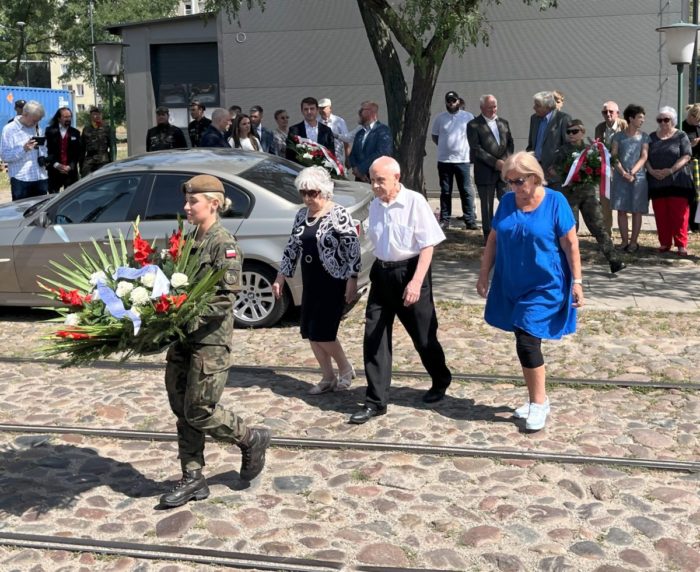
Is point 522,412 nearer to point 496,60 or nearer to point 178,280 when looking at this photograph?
point 178,280

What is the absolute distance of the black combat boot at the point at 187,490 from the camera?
536 centimetres

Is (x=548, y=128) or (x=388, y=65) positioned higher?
(x=388, y=65)

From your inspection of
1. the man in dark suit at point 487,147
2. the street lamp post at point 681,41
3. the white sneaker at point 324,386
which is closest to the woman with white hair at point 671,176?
the man in dark suit at point 487,147

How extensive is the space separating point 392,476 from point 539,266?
5.24 feet

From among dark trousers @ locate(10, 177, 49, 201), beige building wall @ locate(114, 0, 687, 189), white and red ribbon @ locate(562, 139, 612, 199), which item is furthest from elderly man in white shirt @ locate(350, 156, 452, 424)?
beige building wall @ locate(114, 0, 687, 189)

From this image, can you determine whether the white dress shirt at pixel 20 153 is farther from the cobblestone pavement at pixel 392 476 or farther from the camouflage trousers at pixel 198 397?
the camouflage trousers at pixel 198 397

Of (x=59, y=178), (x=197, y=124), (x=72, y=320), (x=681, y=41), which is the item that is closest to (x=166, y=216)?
(x=72, y=320)

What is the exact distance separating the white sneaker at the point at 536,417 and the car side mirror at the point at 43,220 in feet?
17.8

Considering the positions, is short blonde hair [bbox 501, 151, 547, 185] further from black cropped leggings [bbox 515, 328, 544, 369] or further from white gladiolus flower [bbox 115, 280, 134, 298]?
white gladiolus flower [bbox 115, 280, 134, 298]

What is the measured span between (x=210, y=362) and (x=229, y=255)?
1.89ft

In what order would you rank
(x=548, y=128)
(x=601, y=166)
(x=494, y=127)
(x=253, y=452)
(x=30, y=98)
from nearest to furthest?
(x=253, y=452), (x=601, y=166), (x=548, y=128), (x=494, y=127), (x=30, y=98)

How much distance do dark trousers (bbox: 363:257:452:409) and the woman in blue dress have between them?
66 centimetres

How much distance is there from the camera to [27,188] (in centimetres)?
1401

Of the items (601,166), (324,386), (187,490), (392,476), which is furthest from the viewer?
(601,166)
